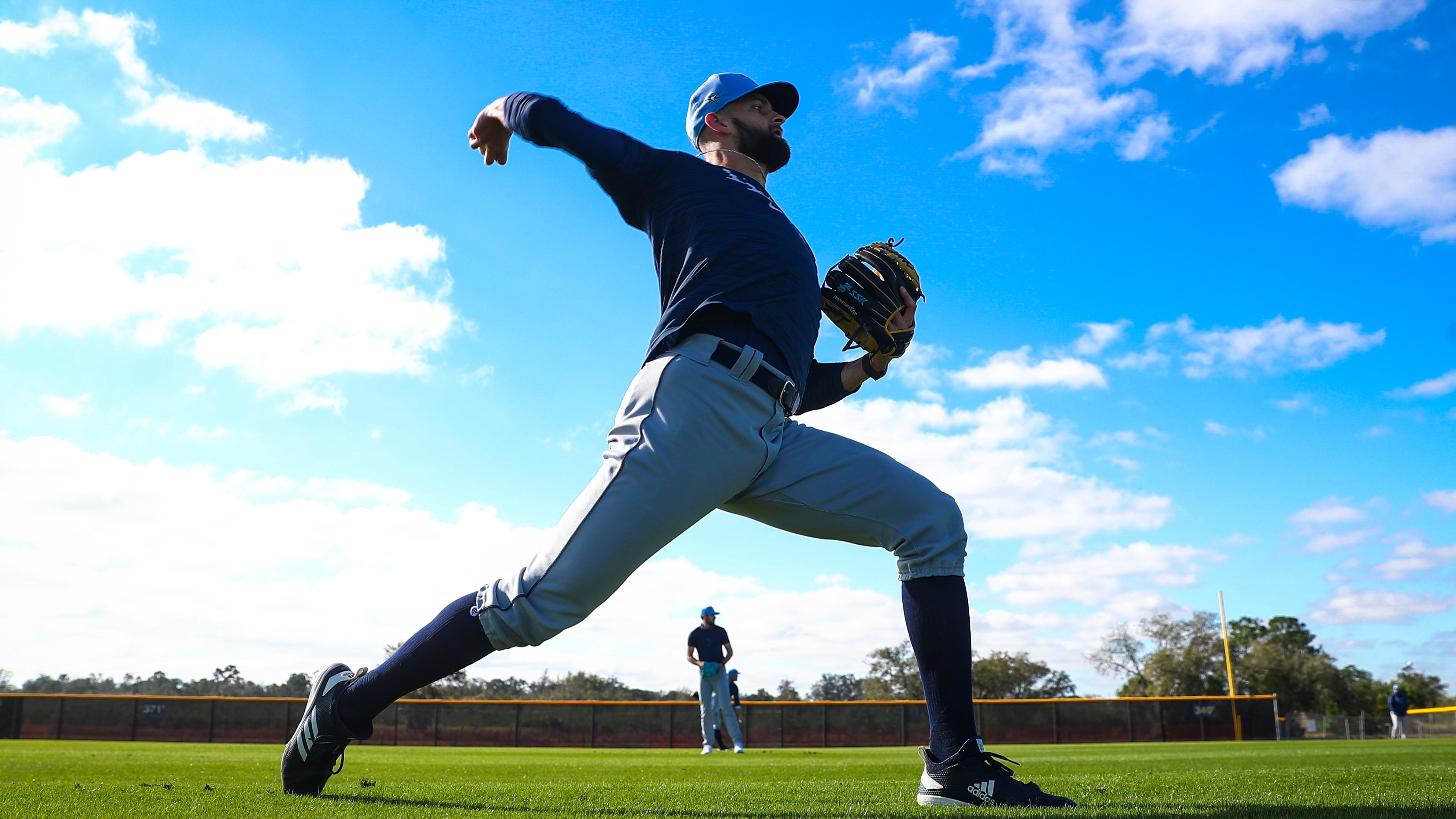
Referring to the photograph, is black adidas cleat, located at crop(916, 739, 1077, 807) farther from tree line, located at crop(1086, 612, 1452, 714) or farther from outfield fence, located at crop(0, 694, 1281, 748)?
tree line, located at crop(1086, 612, 1452, 714)

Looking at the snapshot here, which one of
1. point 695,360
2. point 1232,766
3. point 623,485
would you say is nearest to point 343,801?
point 623,485

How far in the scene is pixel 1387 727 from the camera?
3653cm

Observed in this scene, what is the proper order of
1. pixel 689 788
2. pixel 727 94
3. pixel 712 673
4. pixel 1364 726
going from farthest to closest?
pixel 1364 726, pixel 712 673, pixel 689 788, pixel 727 94

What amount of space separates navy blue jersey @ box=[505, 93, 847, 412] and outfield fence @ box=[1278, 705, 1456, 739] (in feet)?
126

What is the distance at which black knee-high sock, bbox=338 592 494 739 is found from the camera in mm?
2314

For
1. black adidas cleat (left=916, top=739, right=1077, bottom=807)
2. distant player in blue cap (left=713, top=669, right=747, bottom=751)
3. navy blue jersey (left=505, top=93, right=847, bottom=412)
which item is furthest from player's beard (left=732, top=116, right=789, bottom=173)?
distant player in blue cap (left=713, top=669, right=747, bottom=751)

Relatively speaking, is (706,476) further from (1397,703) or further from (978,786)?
(1397,703)

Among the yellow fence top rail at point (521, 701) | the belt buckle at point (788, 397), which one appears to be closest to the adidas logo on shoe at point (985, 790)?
the belt buckle at point (788, 397)

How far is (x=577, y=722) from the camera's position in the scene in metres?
21.5

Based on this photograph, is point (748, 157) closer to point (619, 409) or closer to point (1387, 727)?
point (619, 409)

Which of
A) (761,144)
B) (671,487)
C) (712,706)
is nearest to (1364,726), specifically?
(712,706)

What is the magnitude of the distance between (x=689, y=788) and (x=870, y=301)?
211 cm

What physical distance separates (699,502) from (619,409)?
0.33 meters

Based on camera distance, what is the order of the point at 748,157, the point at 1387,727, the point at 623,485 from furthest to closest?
the point at 1387,727
the point at 748,157
the point at 623,485
